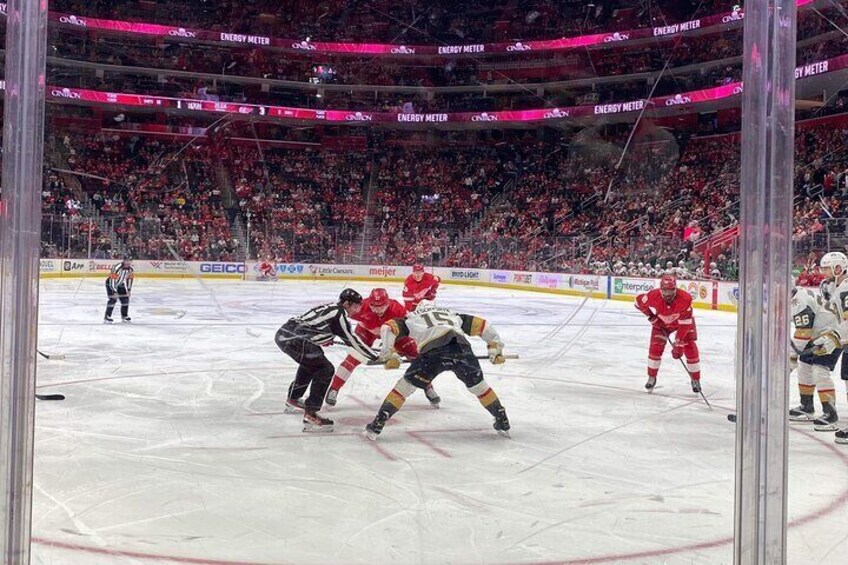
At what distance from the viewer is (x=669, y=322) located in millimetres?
5266

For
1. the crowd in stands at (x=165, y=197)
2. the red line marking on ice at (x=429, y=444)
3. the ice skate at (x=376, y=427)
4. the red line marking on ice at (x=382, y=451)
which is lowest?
the red line marking on ice at (x=429, y=444)

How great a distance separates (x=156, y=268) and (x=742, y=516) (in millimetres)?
5165

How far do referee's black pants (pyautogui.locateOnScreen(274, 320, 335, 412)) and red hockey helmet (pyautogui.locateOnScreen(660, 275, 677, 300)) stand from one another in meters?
2.57

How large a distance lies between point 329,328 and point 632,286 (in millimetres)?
2875

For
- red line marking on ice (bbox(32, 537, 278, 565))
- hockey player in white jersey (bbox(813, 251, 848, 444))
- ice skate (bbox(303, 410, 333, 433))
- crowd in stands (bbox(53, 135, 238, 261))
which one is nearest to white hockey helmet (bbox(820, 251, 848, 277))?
hockey player in white jersey (bbox(813, 251, 848, 444))

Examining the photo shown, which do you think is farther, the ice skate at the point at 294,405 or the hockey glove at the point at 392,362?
the ice skate at the point at 294,405

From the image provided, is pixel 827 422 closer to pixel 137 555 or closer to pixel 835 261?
pixel 835 261

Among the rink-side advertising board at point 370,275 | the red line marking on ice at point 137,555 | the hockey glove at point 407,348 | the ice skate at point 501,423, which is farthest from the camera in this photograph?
the rink-side advertising board at point 370,275

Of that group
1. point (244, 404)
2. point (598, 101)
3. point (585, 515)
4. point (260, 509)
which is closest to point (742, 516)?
point (585, 515)

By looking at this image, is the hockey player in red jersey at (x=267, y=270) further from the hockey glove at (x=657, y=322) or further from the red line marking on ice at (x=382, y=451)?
the hockey glove at (x=657, y=322)

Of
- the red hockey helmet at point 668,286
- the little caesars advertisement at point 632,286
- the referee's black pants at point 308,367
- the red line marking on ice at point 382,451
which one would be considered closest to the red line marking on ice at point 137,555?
the red line marking on ice at point 382,451

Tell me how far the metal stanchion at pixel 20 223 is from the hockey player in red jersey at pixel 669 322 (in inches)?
170

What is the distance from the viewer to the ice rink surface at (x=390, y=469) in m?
2.08

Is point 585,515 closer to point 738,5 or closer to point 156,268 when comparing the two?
point 738,5
